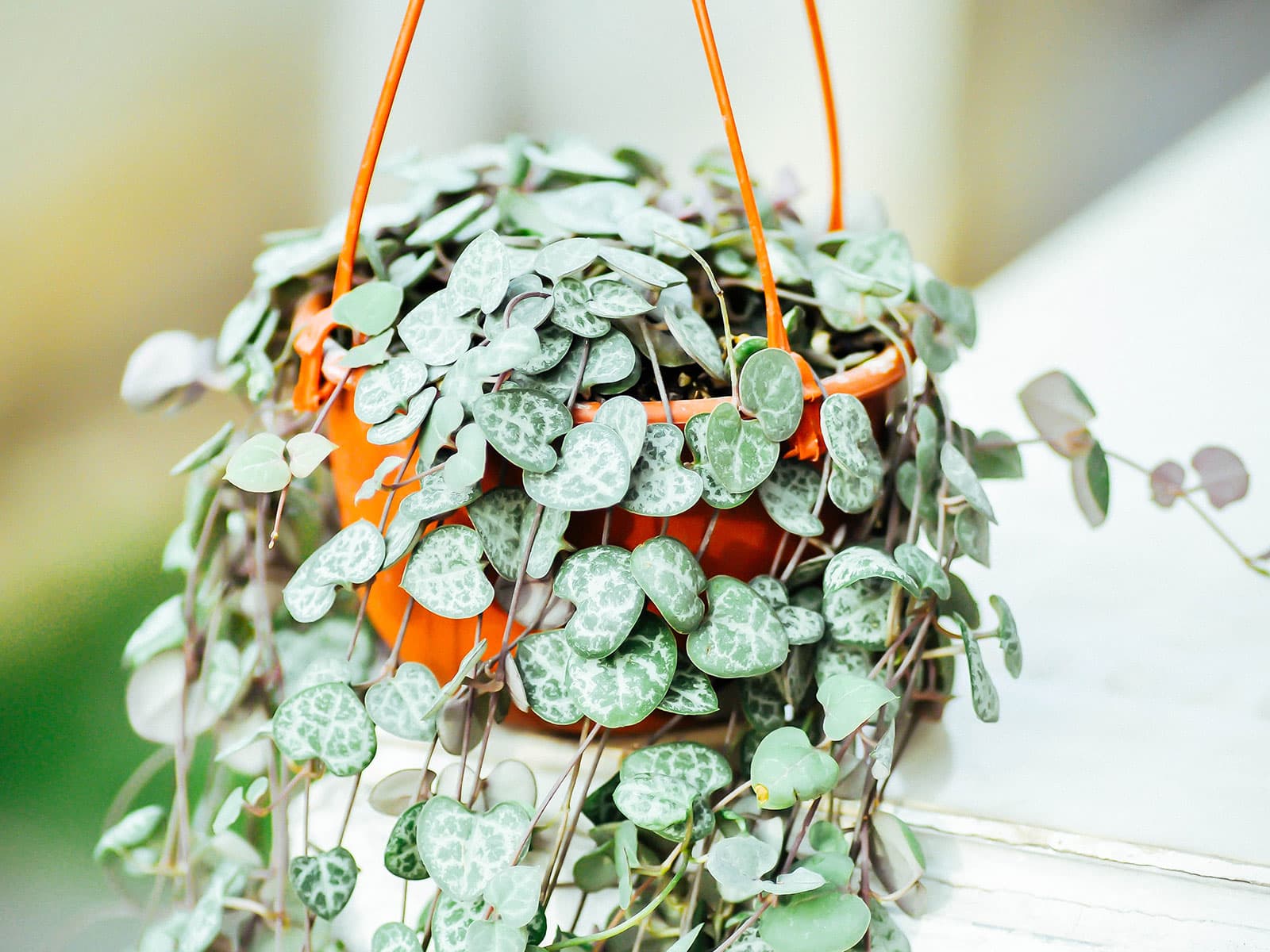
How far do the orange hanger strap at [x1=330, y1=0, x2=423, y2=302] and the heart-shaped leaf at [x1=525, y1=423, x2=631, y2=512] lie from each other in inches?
7.9

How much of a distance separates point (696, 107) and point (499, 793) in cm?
206

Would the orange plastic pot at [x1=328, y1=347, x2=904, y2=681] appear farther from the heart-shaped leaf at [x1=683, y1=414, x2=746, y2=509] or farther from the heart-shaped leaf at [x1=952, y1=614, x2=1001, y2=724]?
the heart-shaped leaf at [x1=952, y1=614, x2=1001, y2=724]

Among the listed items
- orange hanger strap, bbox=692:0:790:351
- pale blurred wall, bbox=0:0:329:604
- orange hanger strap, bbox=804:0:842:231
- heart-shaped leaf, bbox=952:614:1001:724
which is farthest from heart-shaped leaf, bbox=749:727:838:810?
pale blurred wall, bbox=0:0:329:604

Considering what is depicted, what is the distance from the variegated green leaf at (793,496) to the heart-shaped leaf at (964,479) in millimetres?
77

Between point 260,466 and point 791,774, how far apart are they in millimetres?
332

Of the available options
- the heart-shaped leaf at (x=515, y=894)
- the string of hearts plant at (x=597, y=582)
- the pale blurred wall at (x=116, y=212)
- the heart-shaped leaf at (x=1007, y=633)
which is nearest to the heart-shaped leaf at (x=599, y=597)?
the string of hearts plant at (x=597, y=582)

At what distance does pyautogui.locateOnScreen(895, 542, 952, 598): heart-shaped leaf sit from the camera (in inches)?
20.1

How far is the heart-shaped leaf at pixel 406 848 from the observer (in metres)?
0.50

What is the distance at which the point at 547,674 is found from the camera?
19.3 inches

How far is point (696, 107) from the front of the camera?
7.45 ft

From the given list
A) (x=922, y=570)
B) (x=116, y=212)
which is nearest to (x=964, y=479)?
(x=922, y=570)

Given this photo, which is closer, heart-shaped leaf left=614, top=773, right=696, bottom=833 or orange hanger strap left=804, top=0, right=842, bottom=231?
heart-shaped leaf left=614, top=773, right=696, bottom=833

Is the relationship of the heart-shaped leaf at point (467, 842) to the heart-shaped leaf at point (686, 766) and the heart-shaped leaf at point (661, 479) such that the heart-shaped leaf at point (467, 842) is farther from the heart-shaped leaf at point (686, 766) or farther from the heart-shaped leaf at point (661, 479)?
the heart-shaped leaf at point (661, 479)

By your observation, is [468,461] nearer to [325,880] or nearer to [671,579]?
[671,579]
